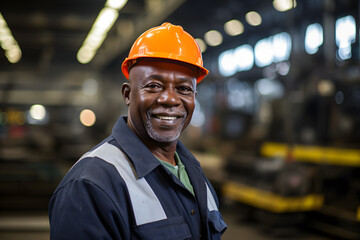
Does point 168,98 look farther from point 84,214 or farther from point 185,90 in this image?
point 84,214

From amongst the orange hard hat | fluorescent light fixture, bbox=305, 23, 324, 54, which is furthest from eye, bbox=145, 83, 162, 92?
fluorescent light fixture, bbox=305, 23, 324, 54

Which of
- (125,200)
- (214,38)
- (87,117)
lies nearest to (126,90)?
(125,200)

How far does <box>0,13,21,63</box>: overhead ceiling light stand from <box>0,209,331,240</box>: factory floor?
674cm

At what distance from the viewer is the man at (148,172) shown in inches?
48.1

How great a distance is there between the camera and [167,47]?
5.36ft

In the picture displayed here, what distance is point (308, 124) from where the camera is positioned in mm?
7320

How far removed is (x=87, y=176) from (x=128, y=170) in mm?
188

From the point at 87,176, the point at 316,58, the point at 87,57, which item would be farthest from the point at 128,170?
the point at 87,57

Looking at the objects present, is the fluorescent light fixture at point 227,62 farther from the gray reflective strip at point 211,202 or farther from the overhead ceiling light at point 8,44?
the gray reflective strip at point 211,202

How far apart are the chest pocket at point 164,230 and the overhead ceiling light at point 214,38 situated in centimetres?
1471

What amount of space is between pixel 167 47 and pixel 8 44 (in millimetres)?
14012

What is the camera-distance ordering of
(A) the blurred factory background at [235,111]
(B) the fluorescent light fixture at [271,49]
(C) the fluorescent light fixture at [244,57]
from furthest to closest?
(C) the fluorescent light fixture at [244,57], (B) the fluorescent light fixture at [271,49], (A) the blurred factory background at [235,111]

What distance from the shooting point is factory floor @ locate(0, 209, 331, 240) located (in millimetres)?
5923

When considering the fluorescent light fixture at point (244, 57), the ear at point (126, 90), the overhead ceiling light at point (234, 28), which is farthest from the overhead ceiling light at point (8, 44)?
the ear at point (126, 90)
